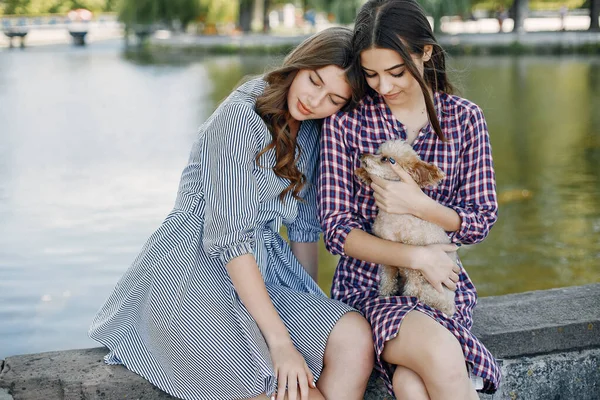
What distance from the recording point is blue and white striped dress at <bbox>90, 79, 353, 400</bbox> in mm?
2373

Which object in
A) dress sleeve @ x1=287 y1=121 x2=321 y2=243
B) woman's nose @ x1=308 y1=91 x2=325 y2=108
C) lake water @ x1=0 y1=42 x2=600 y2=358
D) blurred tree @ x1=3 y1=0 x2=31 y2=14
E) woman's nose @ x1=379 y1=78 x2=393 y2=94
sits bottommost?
lake water @ x1=0 y1=42 x2=600 y2=358

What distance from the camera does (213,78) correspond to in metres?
18.7

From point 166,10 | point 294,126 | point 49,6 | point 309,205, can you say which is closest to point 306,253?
point 309,205

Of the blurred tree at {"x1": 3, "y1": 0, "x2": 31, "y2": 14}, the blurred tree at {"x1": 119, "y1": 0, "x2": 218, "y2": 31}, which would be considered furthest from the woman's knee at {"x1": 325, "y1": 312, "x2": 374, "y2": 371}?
the blurred tree at {"x1": 3, "y1": 0, "x2": 31, "y2": 14}

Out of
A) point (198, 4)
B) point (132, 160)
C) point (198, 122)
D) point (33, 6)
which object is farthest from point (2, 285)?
point (33, 6)

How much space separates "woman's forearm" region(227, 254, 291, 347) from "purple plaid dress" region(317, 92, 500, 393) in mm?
327

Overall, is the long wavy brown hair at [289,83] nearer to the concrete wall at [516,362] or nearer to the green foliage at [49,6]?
the concrete wall at [516,362]

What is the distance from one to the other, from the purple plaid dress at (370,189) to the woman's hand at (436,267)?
113 mm

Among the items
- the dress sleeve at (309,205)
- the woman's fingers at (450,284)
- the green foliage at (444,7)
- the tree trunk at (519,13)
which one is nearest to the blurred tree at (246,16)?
the tree trunk at (519,13)

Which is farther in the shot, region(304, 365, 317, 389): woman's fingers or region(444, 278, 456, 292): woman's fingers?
region(444, 278, 456, 292): woman's fingers

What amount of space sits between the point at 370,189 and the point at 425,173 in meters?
0.23

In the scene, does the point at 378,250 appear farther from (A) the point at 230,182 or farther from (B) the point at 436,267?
Answer: (A) the point at 230,182

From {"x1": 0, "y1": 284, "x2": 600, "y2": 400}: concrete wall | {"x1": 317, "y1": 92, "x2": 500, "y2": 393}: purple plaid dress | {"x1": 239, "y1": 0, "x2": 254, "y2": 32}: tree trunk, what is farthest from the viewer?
{"x1": 239, "y1": 0, "x2": 254, "y2": 32}: tree trunk

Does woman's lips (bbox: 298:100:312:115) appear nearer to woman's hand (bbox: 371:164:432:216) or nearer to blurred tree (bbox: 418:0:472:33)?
woman's hand (bbox: 371:164:432:216)
